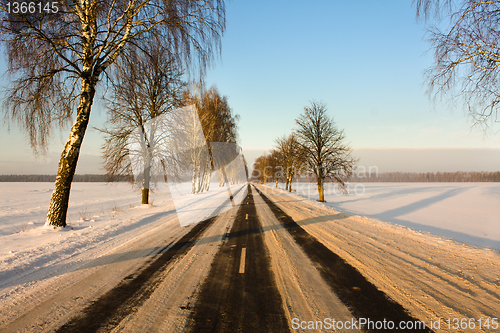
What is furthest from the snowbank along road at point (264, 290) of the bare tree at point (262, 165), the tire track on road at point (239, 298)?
the bare tree at point (262, 165)

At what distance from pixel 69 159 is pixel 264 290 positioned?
7.84 meters

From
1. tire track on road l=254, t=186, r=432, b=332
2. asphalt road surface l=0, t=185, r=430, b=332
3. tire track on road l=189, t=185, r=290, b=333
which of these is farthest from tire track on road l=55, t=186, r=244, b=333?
tire track on road l=254, t=186, r=432, b=332

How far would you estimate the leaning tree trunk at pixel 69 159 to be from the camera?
25.1ft

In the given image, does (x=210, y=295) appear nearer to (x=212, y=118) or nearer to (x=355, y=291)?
(x=355, y=291)

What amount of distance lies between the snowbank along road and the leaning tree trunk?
3.48m

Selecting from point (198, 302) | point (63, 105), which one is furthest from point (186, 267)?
point (63, 105)

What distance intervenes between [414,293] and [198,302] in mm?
3540

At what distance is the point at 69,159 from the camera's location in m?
7.64

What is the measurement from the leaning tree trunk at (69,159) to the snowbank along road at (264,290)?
11.4 feet

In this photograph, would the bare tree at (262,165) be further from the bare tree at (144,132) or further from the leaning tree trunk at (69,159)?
the leaning tree trunk at (69,159)

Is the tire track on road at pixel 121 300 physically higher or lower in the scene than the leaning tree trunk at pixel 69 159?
lower

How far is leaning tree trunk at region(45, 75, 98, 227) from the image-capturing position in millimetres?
7645

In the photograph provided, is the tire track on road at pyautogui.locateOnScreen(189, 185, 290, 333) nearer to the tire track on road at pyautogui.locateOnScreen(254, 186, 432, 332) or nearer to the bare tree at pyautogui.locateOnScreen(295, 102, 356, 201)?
the tire track on road at pyautogui.locateOnScreen(254, 186, 432, 332)

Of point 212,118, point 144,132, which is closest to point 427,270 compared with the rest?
point 144,132
